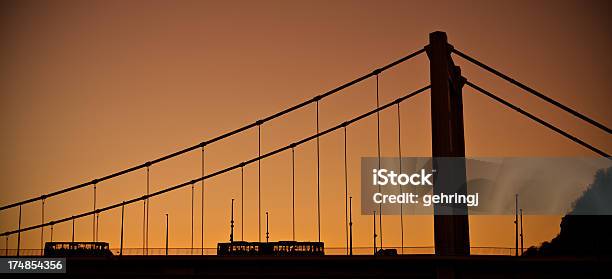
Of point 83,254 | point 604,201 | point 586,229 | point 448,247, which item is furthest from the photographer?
point 604,201

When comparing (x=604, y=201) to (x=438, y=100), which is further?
(x=604, y=201)

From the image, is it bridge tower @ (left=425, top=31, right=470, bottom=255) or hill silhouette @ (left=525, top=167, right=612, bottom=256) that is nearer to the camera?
bridge tower @ (left=425, top=31, right=470, bottom=255)

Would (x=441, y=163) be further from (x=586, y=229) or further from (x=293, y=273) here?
(x=586, y=229)

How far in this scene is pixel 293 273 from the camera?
57.1 metres

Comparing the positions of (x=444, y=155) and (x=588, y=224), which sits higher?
(x=588, y=224)

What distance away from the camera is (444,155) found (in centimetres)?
Answer: 5288

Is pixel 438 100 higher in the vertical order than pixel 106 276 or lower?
higher

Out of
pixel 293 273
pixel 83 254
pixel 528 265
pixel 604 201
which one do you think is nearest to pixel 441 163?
pixel 528 265

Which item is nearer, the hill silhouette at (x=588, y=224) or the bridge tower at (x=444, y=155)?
the bridge tower at (x=444, y=155)

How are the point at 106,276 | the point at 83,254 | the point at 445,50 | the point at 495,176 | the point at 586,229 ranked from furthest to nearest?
the point at 586,229, the point at 495,176, the point at 83,254, the point at 106,276, the point at 445,50

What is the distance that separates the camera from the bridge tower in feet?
169

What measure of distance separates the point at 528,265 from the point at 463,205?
5384 mm

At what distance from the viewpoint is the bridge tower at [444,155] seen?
169 ft

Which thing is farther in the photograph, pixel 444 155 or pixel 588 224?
pixel 588 224
